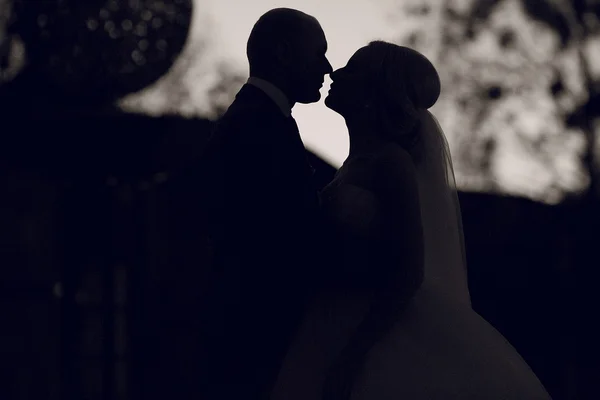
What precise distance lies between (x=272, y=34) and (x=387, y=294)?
0.92 meters

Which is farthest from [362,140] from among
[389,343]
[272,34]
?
[389,343]

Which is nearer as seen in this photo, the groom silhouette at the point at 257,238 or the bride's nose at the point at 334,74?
the groom silhouette at the point at 257,238

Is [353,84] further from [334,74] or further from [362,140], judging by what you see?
[362,140]

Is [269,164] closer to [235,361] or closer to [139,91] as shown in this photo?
[235,361]

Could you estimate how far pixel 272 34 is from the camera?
11.9 ft

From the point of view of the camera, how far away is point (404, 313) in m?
3.59

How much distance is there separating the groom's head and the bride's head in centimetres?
13

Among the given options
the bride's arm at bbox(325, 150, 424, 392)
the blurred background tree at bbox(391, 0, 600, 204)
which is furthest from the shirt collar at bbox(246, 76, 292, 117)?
the blurred background tree at bbox(391, 0, 600, 204)

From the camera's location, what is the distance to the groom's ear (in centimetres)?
360

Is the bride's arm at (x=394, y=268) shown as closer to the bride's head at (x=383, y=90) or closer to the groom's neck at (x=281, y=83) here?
the bride's head at (x=383, y=90)

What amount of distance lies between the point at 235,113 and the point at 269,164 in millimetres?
259

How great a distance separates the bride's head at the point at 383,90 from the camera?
3.71 m

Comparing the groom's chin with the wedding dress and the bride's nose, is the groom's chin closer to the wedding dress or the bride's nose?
the bride's nose

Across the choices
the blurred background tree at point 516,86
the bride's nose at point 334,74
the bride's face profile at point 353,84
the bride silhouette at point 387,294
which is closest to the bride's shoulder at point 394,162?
the bride silhouette at point 387,294
